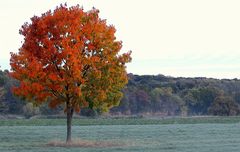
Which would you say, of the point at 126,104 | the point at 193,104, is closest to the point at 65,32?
the point at 126,104

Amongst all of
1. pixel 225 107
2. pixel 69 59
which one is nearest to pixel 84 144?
pixel 69 59

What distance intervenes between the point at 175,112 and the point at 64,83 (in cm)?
8741

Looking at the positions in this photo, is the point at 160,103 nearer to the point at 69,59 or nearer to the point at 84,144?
the point at 84,144

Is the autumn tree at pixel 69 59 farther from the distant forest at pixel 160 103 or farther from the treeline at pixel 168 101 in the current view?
the treeline at pixel 168 101

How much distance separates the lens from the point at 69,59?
39438 millimetres

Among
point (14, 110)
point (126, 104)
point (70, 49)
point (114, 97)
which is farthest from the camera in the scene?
point (126, 104)

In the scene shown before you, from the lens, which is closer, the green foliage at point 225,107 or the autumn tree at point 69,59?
the autumn tree at point 69,59

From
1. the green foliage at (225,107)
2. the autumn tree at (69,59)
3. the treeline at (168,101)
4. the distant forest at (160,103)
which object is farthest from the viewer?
the treeline at (168,101)

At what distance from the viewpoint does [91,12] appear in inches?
1635

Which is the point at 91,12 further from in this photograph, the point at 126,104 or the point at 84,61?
the point at 126,104

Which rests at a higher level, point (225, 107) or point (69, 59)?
point (225, 107)

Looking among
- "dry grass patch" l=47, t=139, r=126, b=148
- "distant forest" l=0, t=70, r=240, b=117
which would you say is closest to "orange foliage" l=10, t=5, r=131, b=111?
"dry grass patch" l=47, t=139, r=126, b=148

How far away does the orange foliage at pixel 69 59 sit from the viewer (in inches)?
1571

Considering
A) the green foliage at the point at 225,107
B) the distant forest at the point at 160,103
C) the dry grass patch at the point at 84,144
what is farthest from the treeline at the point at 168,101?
the dry grass patch at the point at 84,144
